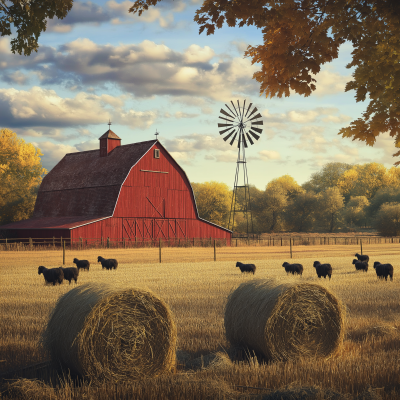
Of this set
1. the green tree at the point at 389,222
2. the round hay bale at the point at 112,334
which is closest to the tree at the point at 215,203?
the green tree at the point at 389,222

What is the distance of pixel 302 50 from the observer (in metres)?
7.92

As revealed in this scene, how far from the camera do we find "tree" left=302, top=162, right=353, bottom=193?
116938 mm

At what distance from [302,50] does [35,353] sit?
630 centimetres

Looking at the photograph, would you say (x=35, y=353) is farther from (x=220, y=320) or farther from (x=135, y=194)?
(x=135, y=194)

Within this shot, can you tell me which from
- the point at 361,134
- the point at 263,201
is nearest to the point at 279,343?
the point at 361,134

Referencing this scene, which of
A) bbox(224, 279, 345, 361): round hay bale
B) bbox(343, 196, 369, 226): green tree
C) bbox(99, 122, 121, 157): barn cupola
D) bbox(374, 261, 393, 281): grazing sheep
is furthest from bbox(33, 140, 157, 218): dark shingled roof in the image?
bbox(343, 196, 369, 226): green tree

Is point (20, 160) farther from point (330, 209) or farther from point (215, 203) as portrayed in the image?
point (330, 209)

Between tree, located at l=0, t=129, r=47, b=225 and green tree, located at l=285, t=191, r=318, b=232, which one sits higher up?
tree, located at l=0, t=129, r=47, b=225

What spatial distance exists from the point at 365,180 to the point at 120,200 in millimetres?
76803

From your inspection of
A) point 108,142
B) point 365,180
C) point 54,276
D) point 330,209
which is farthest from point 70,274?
point 365,180

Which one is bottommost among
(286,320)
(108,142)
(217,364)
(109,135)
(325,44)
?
(217,364)

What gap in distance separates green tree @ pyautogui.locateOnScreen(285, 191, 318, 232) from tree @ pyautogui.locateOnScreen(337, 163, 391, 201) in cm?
2081

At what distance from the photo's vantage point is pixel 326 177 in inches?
4626

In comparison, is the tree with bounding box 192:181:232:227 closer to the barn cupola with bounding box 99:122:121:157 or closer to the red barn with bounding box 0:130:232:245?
the red barn with bounding box 0:130:232:245
